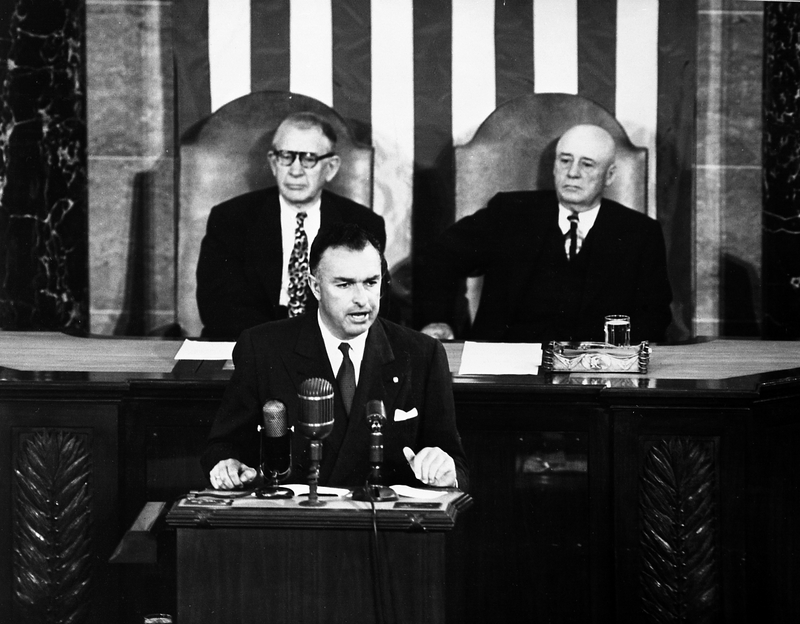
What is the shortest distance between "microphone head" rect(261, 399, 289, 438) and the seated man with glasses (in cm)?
246

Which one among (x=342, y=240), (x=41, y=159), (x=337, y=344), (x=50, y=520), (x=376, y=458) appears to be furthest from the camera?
(x=41, y=159)

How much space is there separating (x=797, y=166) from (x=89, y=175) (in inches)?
126

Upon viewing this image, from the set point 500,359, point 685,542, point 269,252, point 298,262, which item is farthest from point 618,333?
point 269,252

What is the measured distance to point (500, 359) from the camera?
465cm

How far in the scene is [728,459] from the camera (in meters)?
4.05

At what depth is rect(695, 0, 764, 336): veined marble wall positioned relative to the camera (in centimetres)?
560

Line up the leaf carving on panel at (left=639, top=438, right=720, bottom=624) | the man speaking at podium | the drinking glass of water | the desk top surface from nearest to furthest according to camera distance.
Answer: the man speaking at podium, the leaf carving on panel at (left=639, top=438, right=720, bottom=624), the desk top surface, the drinking glass of water

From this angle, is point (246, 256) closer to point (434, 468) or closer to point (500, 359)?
point (500, 359)

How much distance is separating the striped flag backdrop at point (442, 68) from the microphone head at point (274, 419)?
2621 mm

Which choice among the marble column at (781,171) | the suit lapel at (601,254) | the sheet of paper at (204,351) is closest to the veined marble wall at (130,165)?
the sheet of paper at (204,351)

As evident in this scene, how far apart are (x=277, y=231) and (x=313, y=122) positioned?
52 centimetres

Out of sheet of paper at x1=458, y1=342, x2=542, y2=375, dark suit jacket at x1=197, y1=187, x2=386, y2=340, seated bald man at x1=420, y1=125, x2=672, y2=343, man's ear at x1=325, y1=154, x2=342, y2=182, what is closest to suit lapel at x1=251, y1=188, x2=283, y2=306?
dark suit jacket at x1=197, y1=187, x2=386, y2=340

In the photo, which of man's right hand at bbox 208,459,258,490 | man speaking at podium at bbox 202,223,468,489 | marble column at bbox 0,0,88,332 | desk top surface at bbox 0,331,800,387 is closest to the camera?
man's right hand at bbox 208,459,258,490

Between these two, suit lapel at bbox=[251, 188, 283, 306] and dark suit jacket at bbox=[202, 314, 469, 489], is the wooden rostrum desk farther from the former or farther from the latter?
suit lapel at bbox=[251, 188, 283, 306]
